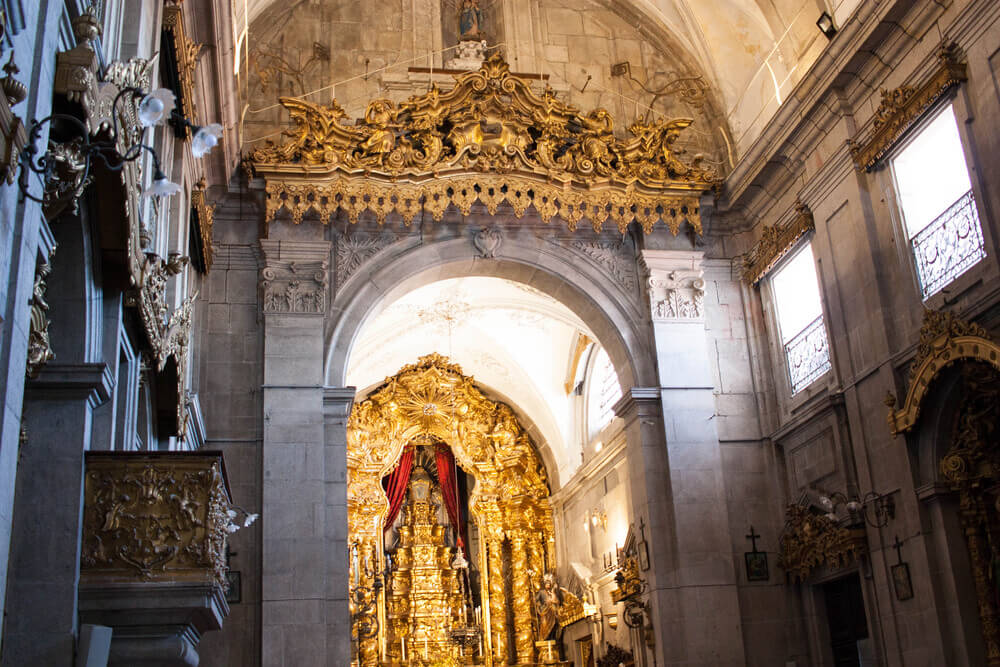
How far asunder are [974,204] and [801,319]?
151 inches

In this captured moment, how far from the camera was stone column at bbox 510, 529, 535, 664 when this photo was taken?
71.1ft

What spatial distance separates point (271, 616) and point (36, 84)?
8187 mm

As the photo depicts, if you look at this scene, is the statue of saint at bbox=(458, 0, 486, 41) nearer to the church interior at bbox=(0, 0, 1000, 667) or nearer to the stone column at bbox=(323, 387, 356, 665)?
the church interior at bbox=(0, 0, 1000, 667)

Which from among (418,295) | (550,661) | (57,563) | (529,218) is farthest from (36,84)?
(550,661)

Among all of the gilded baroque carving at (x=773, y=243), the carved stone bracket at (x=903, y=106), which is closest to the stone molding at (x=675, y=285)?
the gilded baroque carving at (x=773, y=243)

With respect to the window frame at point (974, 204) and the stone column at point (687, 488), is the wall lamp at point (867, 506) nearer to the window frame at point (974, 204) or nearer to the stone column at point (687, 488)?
the stone column at point (687, 488)

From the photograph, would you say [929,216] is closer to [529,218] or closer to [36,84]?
[529,218]

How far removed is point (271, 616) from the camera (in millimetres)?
11883

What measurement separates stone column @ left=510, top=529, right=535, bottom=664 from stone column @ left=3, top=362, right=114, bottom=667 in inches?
643

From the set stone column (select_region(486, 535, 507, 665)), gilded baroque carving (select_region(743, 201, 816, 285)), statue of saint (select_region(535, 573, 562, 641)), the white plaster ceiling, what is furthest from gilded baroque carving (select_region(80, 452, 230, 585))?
stone column (select_region(486, 535, 507, 665))

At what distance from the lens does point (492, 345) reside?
22047 mm

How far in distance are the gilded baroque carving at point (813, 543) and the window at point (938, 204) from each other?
2.97m

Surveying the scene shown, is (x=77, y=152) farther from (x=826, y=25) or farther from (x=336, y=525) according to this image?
(x=826, y=25)

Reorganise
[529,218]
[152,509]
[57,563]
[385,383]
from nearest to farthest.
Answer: [57,563], [152,509], [529,218], [385,383]
